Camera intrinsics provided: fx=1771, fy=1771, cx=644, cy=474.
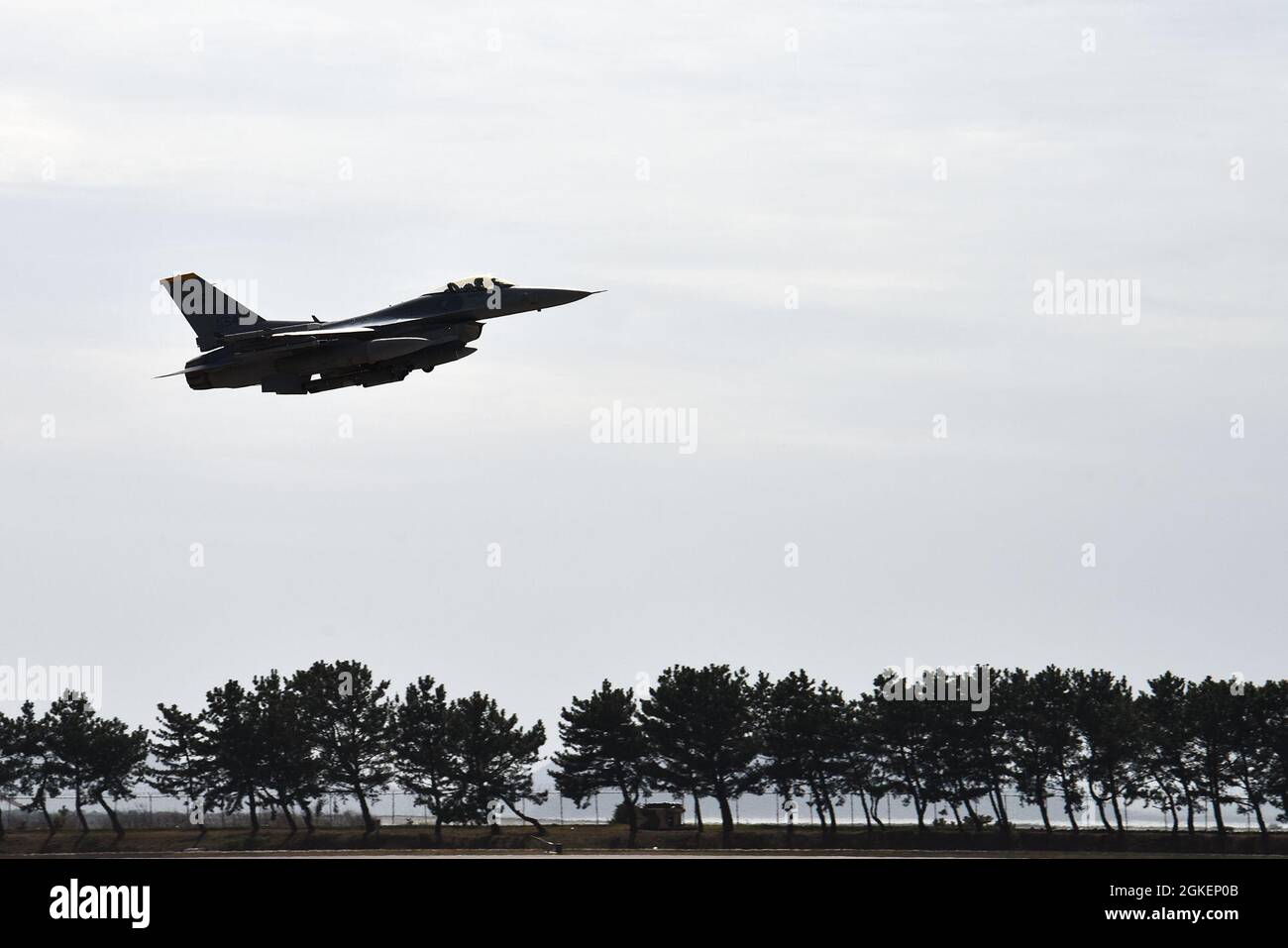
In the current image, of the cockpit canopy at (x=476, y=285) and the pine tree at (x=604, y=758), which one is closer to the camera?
the cockpit canopy at (x=476, y=285)

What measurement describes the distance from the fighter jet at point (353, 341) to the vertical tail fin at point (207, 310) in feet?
0.15

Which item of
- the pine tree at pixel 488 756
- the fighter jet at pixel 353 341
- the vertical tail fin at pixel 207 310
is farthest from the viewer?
the pine tree at pixel 488 756

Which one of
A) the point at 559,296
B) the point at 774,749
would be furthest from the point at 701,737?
the point at 559,296

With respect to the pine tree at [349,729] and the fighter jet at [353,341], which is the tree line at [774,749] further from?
the fighter jet at [353,341]

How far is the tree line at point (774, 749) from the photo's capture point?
98.2m

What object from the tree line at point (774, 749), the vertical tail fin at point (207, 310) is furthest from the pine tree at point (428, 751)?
the vertical tail fin at point (207, 310)

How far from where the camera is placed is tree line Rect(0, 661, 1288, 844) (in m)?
98.2

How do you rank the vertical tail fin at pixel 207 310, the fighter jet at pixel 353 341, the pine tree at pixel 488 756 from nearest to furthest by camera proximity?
1. the fighter jet at pixel 353 341
2. the vertical tail fin at pixel 207 310
3. the pine tree at pixel 488 756

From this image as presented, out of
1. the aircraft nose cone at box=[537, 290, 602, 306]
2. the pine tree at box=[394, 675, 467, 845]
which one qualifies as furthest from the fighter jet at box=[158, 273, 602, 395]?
the pine tree at box=[394, 675, 467, 845]

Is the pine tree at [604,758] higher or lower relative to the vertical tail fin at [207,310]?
lower

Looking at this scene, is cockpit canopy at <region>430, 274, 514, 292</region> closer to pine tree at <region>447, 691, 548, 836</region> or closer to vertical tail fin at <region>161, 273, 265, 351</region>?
vertical tail fin at <region>161, 273, 265, 351</region>
